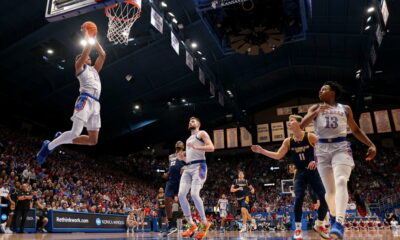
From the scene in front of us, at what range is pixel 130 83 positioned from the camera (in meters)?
23.0

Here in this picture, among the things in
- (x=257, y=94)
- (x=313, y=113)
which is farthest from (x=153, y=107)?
(x=313, y=113)

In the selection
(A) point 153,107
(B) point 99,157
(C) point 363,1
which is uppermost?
(C) point 363,1

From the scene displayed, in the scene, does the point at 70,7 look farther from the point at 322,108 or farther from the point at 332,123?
the point at 332,123

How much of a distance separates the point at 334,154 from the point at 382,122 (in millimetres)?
30782

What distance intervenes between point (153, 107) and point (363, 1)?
54.5 feet

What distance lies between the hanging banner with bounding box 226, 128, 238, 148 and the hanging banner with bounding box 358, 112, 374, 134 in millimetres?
12160

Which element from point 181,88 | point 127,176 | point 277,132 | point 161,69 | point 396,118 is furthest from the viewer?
point 277,132

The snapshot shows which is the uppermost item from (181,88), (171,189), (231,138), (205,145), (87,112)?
(181,88)

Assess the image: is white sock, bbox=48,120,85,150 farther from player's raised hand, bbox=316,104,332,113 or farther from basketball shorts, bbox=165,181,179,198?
basketball shorts, bbox=165,181,179,198

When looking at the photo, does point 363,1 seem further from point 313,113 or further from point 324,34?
point 313,113

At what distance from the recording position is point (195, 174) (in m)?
6.39

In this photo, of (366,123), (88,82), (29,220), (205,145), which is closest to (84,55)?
(88,82)

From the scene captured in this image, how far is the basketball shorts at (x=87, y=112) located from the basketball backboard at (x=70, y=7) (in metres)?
3.34

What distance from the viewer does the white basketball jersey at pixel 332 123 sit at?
4.23m
